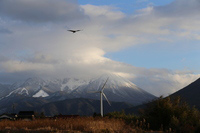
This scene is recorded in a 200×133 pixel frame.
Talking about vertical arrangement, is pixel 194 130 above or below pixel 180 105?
below

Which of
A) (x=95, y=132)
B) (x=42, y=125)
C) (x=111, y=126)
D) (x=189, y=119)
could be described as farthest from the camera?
(x=189, y=119)

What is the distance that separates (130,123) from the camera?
25047mm

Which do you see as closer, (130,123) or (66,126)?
(66,126)

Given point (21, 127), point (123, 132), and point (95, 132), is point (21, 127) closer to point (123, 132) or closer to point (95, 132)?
point (95, 132)

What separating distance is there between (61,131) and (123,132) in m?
4.06

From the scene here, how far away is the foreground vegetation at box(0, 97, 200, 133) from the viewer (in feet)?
69.5

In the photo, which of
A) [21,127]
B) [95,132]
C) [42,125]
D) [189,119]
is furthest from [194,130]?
[21,127]

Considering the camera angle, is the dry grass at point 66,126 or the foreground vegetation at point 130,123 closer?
the dry grass at point 66,126

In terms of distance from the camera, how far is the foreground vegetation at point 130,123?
21.2 m

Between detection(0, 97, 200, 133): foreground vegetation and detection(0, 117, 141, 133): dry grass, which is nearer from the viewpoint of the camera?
detection(0, 117, 141, 133): dry grass

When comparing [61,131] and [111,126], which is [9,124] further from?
[111,126]

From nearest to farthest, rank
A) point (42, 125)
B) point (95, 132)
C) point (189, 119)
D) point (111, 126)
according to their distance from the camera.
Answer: point (95, 132) < point (111, 126) < point (42, 125) < point (189, 119)

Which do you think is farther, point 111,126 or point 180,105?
point 180,105

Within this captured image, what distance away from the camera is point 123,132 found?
1956 cm
